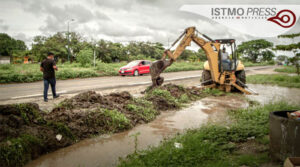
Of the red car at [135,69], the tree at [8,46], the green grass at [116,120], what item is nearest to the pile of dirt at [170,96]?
the green grass at [116,120]

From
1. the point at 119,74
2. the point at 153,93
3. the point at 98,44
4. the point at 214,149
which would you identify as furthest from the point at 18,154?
the point at 98,44

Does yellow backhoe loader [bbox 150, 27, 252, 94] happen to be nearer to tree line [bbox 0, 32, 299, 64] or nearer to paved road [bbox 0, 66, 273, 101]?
paved road [bbox 0, 66, 273, 101]

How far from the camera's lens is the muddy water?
3780 millimetres

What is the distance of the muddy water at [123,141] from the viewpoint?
3780 mm

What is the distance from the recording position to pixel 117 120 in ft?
17.7

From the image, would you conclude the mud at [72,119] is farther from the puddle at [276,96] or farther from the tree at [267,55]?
the tree at [267,55]

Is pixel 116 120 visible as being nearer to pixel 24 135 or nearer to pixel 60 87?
pixel 24 135

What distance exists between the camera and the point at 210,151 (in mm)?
3740

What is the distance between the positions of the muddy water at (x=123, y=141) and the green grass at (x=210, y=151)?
49 centimetres

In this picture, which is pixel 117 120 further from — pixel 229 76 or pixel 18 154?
pixel 229 76

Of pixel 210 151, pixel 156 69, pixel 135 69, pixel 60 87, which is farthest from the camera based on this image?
pixel 135 69

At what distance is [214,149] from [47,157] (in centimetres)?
311

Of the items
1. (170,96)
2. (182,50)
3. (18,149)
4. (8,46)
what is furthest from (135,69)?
(8,46)

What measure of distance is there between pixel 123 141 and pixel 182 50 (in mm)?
6378
